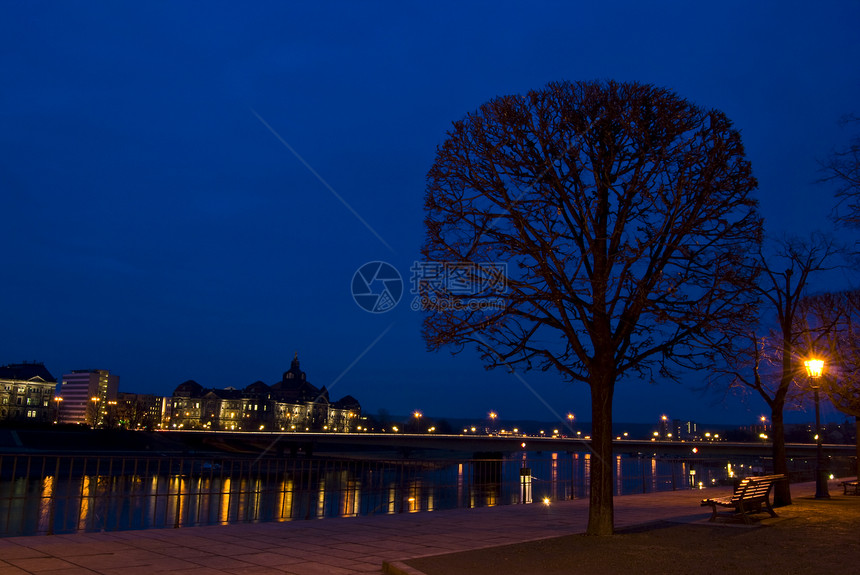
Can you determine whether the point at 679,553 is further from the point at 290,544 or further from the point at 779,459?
the point at 779,459

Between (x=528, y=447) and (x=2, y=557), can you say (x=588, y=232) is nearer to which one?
(x=2, y=557)

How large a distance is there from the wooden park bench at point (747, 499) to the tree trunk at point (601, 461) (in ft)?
13.1

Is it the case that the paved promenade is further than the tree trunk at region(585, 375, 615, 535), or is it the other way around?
the tree trunk at region(585, 375, 615, 535)

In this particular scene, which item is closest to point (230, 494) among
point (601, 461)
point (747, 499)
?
point (601, 461)

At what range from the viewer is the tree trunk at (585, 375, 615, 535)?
1359 cm

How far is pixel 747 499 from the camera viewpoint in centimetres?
1631

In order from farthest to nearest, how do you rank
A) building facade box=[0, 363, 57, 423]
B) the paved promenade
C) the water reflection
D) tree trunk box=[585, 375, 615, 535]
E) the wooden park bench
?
building facade box=[0, 363, 57, 423]
the wooden park bench
the water reflection
tree trunk box=[585, 375, 615, 535]
the paved promenade

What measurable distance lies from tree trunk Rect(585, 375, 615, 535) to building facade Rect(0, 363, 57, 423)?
174839 millimetres

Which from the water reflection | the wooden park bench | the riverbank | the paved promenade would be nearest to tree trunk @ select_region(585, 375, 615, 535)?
the riverbank

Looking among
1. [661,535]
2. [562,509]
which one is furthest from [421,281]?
[562,509]

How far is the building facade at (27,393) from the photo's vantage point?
6407 inches

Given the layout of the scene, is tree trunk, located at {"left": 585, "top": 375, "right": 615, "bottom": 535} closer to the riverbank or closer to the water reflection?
the riverbank

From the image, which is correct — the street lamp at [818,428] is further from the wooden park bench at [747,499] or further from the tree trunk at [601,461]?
the tree trunk at [601,461]

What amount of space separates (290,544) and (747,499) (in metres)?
10.5
